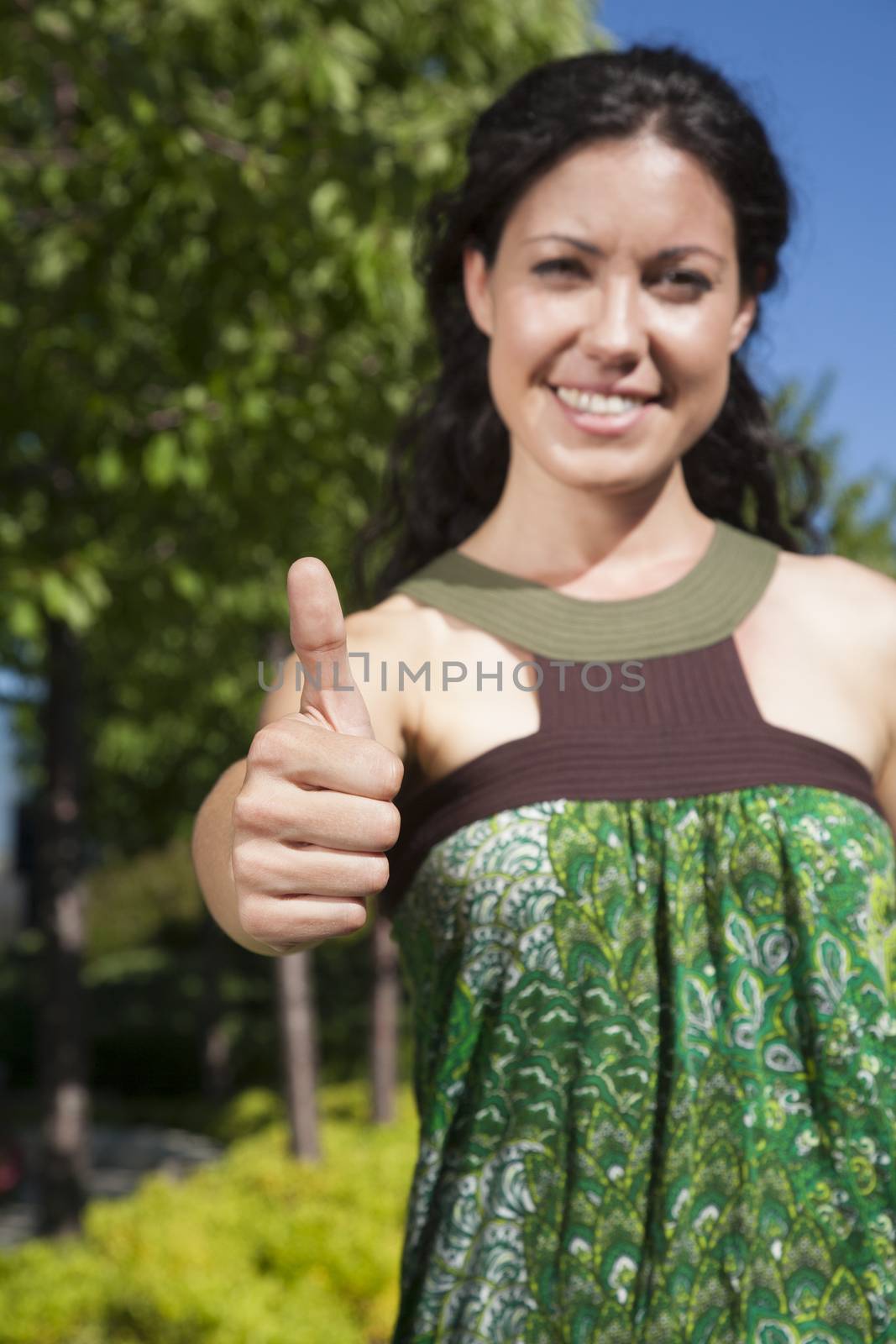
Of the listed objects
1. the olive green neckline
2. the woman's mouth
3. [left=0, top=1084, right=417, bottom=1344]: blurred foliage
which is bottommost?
[left=0, top=1084, right=417, bottom=1344]: blurred foliage

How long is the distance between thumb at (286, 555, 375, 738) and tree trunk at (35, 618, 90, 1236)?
5.61m

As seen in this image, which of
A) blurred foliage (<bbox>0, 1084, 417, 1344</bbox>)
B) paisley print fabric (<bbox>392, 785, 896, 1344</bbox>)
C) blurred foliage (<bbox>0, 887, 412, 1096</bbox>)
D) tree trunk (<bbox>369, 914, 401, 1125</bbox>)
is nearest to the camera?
paisley print fabric (<bbox>392, 785, 896, 1344</bbox>)

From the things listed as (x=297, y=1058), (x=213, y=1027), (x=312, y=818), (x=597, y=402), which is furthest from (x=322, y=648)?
(x=213, y=1027)

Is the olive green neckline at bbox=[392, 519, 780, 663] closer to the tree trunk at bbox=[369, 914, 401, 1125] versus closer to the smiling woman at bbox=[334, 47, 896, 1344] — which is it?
Answer: the smiling woman at bbox=[334, 47, 896, 1344]

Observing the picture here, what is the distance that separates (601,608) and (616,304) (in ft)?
1.25

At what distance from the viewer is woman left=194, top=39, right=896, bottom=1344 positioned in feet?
5.24

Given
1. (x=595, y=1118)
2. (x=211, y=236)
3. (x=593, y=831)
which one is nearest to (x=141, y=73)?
(x=211, y=236)

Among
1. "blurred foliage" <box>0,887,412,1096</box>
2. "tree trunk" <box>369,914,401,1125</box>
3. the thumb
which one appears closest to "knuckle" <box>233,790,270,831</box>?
the thumb

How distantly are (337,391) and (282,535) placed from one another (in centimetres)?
115

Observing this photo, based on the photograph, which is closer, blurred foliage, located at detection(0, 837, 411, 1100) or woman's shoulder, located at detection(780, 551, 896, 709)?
woman's shoulder, located at detection(780, 551, 896, 709)

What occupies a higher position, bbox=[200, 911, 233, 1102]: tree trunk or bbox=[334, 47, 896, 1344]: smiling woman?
bbox=[334, 47, 896, 1344]: smiling woman

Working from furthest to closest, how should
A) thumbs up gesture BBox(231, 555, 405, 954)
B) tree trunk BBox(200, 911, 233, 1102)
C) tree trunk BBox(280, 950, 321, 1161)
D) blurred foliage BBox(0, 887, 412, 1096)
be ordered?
blurred foliage BBox(0, 887, 412, 1096) → tree trunk BBox(200, 911, 233, 1102) → tree trunk BBox(280, 950, 321, 1161) → thumbs up gesture BBox(231, 555, 405, 954)

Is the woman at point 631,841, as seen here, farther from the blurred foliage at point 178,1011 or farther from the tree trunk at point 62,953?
the blurred foliage at point 178,1011

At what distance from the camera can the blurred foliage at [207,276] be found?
4.18 m
